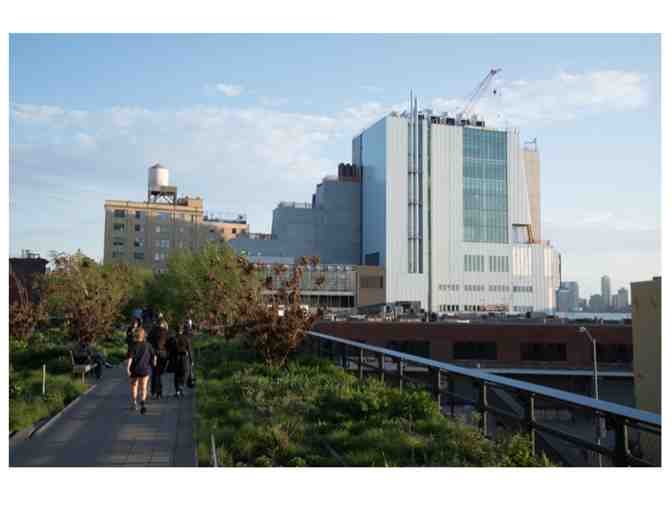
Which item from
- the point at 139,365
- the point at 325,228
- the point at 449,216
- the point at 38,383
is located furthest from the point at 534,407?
the point at 325,228

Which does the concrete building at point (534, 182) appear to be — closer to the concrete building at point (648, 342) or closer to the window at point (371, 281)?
the window at point (371, 281)

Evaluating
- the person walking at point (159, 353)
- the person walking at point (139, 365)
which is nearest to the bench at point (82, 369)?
the person walking at point (159, 353)

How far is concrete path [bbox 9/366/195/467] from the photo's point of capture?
26.7 ft

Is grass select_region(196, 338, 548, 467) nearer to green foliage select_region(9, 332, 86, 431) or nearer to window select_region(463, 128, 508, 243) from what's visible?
green foliage select_region(9, 332, 86, 431)

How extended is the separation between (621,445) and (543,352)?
4987 cm

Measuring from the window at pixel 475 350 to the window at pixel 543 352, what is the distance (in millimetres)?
2419

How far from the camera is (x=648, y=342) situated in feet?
65.9

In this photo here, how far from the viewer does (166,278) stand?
4866 cm

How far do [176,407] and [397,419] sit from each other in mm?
5171

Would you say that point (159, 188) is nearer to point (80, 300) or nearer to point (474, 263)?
point (474, 263)

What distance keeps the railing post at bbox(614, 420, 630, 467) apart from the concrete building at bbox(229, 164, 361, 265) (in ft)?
317

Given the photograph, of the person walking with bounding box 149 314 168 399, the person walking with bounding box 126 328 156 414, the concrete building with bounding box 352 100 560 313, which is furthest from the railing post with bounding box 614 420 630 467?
the concrete building with bounding box 352 100 560 313

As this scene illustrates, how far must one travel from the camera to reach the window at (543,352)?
174 feet
